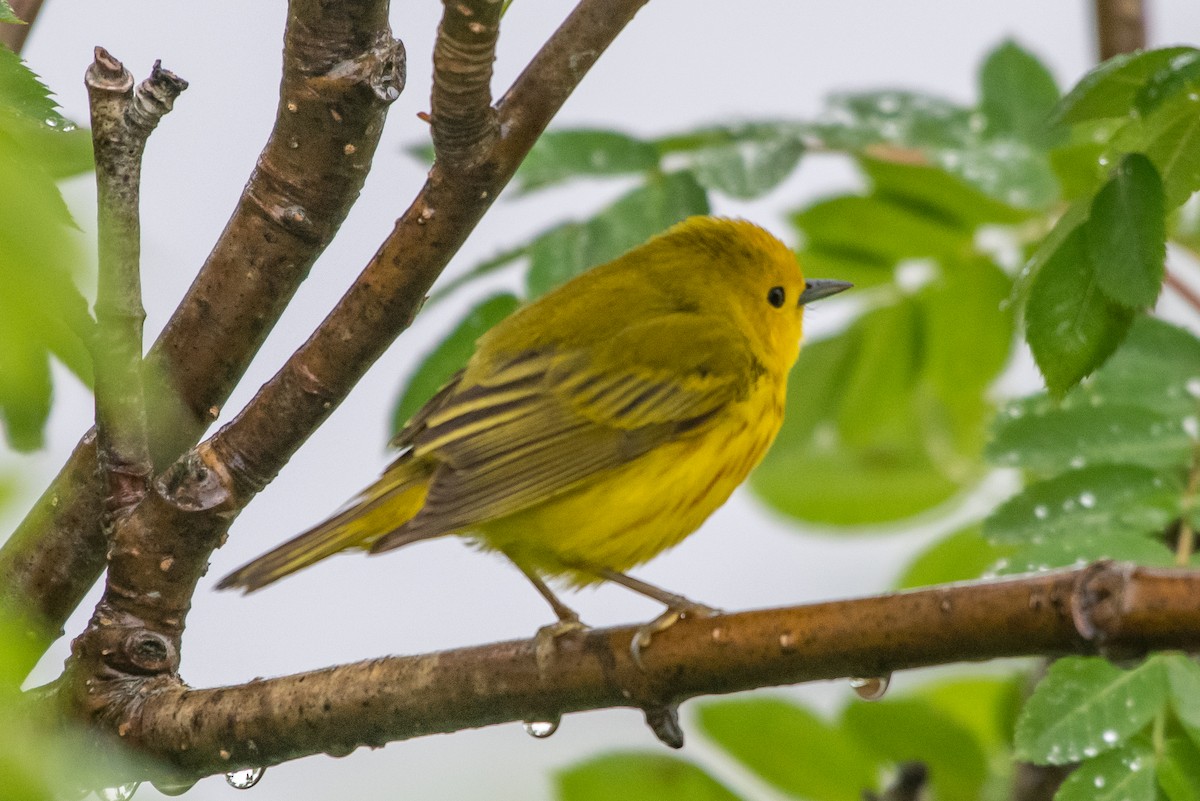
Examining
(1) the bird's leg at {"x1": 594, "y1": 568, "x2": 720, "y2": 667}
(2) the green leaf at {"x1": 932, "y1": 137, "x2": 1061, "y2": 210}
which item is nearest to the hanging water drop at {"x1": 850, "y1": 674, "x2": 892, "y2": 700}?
(1) the bird's leg at {"x1": 594, "y1": 568, "x2": 720, "y2": 667}

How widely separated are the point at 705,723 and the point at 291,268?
146cm

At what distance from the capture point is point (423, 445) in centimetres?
307

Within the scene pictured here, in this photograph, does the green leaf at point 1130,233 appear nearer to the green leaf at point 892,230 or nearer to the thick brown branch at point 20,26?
the green leaf at point 892,230

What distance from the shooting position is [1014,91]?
11.4ft

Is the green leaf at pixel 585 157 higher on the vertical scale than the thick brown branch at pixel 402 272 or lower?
higher

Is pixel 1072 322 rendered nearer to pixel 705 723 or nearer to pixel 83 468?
pixel 705 723

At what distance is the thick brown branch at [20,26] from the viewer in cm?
238

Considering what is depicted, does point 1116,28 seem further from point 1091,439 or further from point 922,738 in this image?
point 922,738

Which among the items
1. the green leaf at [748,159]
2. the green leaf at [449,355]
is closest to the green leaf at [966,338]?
the green leaf at [748,159]

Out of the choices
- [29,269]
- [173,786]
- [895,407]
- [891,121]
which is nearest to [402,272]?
[173,786]

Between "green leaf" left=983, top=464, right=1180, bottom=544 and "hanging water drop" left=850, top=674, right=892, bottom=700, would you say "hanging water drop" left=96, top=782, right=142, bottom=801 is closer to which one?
"hanging water drop" left=850, top=674, right=892, bottom=700

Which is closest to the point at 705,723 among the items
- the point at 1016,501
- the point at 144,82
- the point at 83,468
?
the point at 1016,501

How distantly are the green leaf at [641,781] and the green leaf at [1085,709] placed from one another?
94cm

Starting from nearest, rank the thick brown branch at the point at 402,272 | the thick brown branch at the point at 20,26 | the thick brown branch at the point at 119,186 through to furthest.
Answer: the thick brown branch at the point at 119,186, the thick brown branch at the point at 402,272, the thick brown branch at the point at 20,26
